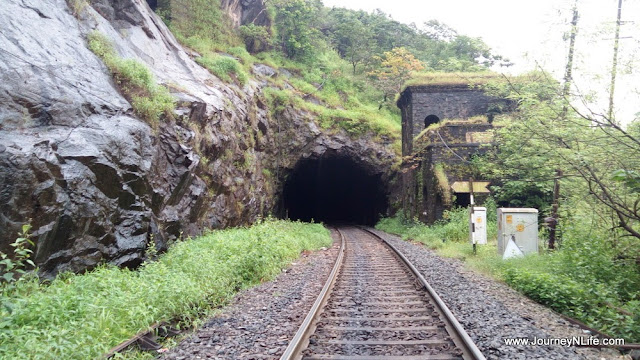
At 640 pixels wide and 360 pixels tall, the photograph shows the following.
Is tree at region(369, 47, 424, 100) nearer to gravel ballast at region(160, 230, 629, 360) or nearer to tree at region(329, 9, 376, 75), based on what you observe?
tree at region(329, 9, 376, 75)

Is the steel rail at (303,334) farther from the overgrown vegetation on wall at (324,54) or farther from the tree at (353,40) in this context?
the tree at (353,40)

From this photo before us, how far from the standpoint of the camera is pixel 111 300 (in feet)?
15.8

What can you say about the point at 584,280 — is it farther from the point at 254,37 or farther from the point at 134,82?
the point at 254,37

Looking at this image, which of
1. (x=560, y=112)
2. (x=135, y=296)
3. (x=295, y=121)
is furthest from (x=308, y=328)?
(x=295, y=121)

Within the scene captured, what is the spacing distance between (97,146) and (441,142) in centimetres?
1374

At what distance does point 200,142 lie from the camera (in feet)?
35.5

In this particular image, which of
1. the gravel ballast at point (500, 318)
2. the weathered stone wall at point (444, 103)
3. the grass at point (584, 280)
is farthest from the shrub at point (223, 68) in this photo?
the grass at point (584, 280)

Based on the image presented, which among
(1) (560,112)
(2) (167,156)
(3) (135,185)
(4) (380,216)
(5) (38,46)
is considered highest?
(5) (38,46)

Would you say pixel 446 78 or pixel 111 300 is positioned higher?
pixel 446 78

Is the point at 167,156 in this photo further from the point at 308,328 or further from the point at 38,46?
the point at 308,328

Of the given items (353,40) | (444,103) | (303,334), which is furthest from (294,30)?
(303,334)

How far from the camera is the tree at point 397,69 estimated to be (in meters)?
30.8

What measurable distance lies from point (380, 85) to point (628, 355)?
30.4 metres

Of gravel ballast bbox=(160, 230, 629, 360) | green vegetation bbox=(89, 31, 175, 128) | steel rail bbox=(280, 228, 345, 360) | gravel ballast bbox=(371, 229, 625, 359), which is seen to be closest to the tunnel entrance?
green vegetation bbox=(89, 31, 175, 128)
